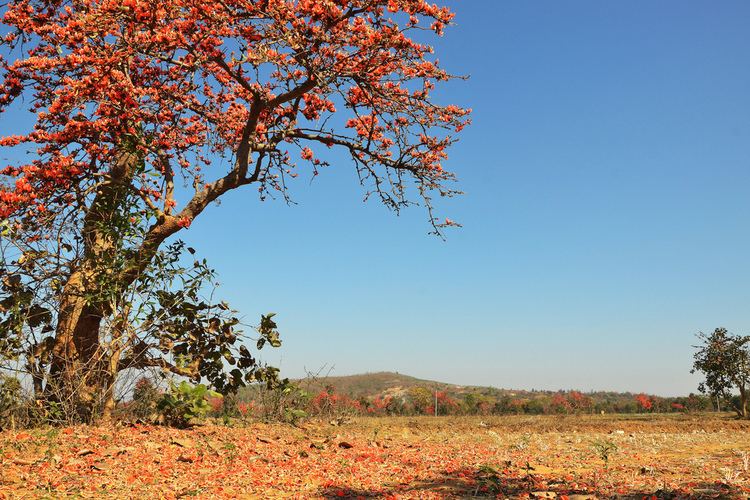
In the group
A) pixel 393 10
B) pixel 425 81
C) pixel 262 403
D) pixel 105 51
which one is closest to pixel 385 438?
pixel 262 403

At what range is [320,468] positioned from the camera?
21.1 feet

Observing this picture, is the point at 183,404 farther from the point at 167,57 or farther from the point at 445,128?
the point at 445,128

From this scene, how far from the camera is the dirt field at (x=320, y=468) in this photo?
206 inches

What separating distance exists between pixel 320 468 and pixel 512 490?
7.34 feet

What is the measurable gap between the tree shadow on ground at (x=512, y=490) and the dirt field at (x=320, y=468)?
0.4 inches

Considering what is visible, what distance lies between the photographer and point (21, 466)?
5.57m

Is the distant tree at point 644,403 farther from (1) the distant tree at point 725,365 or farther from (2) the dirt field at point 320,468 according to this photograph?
(2) the dirt field at point 320,468

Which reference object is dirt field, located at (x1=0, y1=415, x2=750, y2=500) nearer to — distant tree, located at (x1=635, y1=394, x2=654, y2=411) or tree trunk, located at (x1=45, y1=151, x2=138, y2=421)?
tree trunk, located at (x1=45, y1=151, x2=138, y2=421)

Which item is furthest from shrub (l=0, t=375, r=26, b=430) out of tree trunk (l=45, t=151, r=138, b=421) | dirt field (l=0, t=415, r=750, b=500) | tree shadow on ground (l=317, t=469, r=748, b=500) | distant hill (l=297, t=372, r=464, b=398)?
distant hill (l=297, t=372, r=464, b=398)

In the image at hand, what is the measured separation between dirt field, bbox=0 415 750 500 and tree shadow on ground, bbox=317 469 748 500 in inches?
0.4

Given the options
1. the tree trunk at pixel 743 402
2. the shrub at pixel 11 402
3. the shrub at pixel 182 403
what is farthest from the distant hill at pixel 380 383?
the shrub at pixel 11 402

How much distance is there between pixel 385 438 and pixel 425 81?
6154 mm

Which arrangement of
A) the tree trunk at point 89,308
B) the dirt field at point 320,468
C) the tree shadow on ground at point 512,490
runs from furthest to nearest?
the tree trunk at point 89,308, the dirt field at point 320,468, the tree shadow on ground at point 512,490

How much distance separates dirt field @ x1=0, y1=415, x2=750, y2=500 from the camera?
5.23 metres
